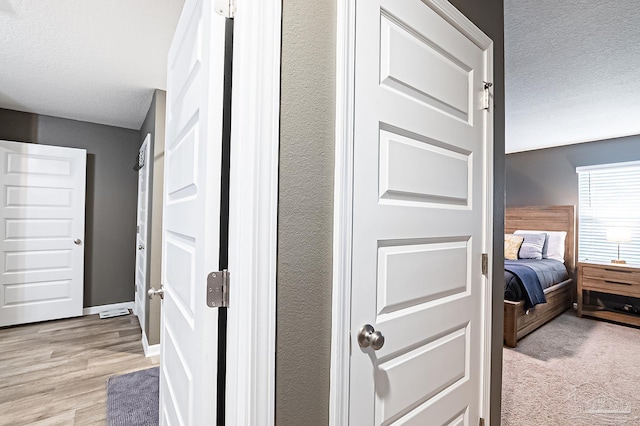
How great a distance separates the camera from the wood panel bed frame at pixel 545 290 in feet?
10.7

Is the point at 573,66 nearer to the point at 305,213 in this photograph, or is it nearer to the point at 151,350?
the point at 305,213

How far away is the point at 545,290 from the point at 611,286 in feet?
3.00

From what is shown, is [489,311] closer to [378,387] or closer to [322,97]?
[378,387]

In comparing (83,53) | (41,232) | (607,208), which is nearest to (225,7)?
(83,53)

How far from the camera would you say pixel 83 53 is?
237cm

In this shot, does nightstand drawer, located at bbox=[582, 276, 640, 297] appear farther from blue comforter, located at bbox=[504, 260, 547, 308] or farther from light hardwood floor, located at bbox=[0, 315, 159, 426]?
light hardwood floor, located at bbox=[0, 315, 159, 426]

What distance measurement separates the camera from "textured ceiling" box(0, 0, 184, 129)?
1.89 m

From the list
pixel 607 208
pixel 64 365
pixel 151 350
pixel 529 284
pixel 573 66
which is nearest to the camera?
pixel 573 66

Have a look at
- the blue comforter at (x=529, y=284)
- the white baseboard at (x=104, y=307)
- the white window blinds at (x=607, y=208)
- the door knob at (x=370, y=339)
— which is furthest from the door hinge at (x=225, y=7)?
the white window blinds at (x=607, y=208)

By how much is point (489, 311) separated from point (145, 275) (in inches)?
126

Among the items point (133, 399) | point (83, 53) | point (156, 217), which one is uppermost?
point (83, 53)

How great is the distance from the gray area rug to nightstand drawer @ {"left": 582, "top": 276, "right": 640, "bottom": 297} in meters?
5.19

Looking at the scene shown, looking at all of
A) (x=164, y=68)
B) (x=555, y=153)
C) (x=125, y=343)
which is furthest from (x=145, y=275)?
(x=555, y=153)

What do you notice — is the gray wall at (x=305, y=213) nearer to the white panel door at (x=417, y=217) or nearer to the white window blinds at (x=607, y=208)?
the white panel door at (x=417, y=217)
